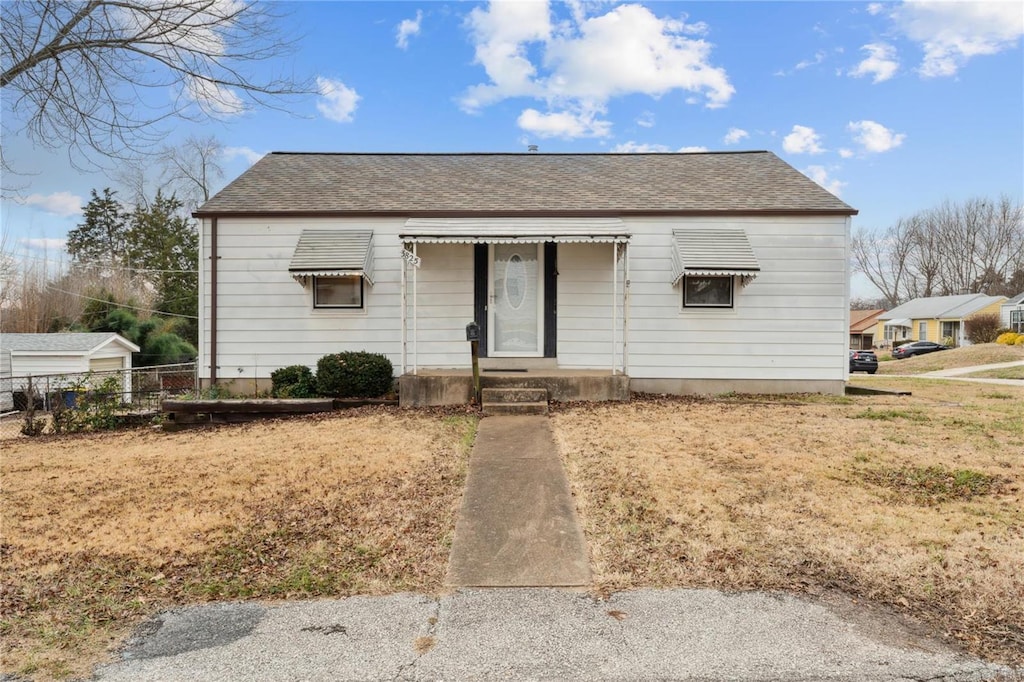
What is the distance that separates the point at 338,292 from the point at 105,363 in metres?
15.9

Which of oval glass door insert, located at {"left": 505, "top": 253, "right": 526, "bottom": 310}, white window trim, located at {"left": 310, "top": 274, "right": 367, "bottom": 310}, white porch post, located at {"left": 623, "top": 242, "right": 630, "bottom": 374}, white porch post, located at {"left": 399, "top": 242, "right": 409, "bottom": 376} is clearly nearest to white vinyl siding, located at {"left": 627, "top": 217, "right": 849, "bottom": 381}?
white porch post, located at {"left": 623, "top": 242, "right": 630, "bottom": 374}

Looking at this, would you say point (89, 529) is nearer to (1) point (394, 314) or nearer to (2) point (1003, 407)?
(1) point (394, 314)

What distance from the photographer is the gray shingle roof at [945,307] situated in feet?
129

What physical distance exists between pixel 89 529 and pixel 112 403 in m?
6.03

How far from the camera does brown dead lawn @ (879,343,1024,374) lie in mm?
24484

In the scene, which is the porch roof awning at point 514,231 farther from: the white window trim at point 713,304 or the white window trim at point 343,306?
the white window trim at point 713,304

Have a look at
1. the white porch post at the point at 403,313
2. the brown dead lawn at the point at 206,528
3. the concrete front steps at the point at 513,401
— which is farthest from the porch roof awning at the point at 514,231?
the brown dead lawn at the point at 206,528

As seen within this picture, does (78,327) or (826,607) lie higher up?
(78,327)

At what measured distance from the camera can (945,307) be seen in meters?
41.6

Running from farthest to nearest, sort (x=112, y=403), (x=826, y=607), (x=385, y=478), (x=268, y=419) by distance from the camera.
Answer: (x=112, y=403) → (x=268, y=419) → (x=385, y=478) → (x=826, y=607)

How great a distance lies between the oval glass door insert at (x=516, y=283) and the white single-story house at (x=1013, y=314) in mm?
40370

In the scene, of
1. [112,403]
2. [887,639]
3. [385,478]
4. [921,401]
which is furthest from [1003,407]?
[112,403]

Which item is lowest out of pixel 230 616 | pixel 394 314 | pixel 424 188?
pixel 230 616

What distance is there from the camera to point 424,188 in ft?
34.3
